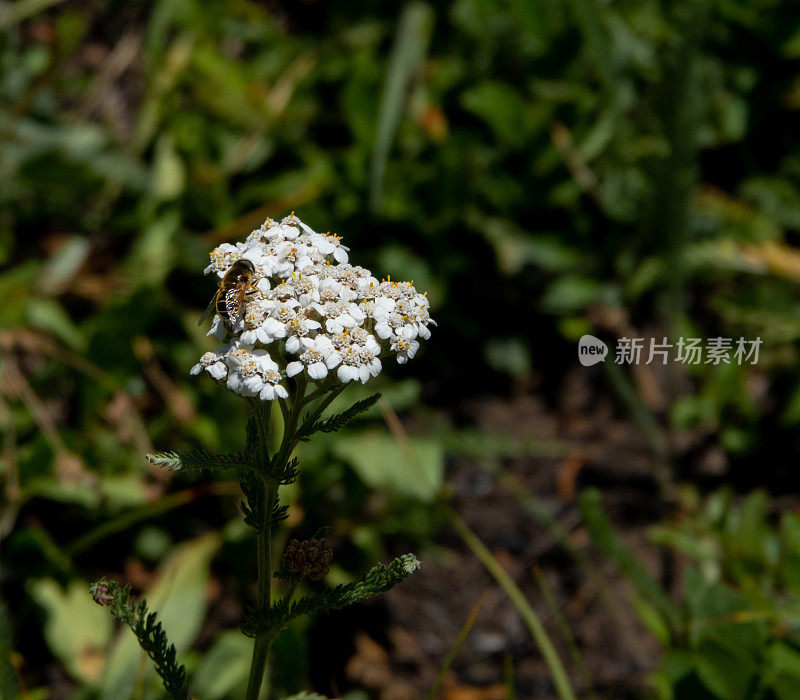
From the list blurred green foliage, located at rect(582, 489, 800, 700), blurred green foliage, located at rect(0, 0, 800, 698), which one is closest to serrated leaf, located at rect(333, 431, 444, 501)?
blurred green foliage, located at rect(0, 0, 800, 698)

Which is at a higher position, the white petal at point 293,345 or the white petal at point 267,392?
the white petal at point 293,345

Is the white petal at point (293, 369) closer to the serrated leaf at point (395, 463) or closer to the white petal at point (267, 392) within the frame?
the white petal at point (267, 392)

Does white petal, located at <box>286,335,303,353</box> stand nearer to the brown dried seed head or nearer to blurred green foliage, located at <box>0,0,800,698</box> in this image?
the brown dried seed head

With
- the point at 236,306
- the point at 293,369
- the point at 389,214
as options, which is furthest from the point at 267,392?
the point at 389,214

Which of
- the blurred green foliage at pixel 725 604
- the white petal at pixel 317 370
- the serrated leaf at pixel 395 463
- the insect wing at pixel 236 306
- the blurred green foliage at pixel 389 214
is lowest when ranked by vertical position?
the blurred green foliage at pixel 725 604

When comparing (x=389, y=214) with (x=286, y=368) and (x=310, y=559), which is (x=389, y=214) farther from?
(x=310, y=559)

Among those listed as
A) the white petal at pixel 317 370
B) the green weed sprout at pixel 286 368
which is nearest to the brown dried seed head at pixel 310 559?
the green weed sprout at pixel 286 368
